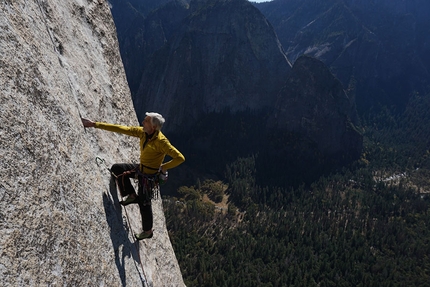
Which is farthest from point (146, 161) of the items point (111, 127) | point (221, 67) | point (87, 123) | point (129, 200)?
point (221, 67)

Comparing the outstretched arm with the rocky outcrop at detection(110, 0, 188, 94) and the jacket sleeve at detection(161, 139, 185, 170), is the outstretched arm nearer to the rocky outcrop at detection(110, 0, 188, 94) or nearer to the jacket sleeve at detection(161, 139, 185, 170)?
the jacket sleeve at detection(161, 139, 185, 170)

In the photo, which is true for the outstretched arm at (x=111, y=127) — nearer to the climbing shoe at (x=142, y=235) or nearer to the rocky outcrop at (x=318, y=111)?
the climbing shoe at (x=142, y=235)

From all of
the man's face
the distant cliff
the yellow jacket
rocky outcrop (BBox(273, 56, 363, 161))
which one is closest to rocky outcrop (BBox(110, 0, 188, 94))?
the distant cliff

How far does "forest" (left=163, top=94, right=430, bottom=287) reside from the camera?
53812 mm

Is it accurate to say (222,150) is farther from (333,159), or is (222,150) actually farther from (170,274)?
(170,274)

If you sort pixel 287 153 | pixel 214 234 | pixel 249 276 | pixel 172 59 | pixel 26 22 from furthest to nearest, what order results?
1. pixel 172 59
2. pixel 287 153
3. pixel 214 234
4. pixel 249 276
5. pixel 26 22

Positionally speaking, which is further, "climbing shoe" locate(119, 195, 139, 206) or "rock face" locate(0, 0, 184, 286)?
"climbing shoe" locate(119, 195, 139, 206)

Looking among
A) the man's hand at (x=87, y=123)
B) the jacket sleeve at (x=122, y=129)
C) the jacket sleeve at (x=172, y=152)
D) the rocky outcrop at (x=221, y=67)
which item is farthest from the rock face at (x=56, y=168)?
the rocky outcrop at (x=221, y=67)

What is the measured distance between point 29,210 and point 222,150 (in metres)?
108

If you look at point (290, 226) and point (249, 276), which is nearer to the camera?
point (249, 276)

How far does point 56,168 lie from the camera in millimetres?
5383

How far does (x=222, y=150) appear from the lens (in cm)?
11194

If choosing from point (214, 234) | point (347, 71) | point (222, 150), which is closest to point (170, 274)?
point (214, 234)

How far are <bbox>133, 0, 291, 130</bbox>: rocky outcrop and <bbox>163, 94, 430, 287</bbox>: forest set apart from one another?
113 ft
